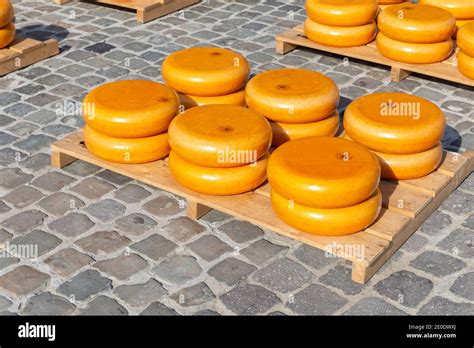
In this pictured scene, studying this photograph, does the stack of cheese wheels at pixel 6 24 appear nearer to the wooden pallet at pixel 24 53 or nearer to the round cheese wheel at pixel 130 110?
the wooden pallet at pixel 24 53

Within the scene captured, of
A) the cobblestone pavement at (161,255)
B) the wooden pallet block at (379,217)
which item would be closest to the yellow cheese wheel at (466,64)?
Answer: the cobblestone pavement at (161,255)

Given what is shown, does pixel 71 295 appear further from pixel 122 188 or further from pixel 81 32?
pixel 81 32

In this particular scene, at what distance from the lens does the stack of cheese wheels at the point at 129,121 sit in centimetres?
556

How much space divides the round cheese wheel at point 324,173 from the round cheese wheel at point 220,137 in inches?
7.2

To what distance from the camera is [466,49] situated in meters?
7.24

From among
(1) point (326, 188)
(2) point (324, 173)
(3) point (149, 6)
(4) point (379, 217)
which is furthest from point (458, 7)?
(1) point (326, 188)

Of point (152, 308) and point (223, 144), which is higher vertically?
point (223, 144)

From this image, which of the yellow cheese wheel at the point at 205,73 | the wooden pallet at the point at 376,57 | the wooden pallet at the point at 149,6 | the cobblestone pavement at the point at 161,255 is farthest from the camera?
the wooden pallet at the point at 149,6

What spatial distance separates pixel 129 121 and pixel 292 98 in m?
1.17

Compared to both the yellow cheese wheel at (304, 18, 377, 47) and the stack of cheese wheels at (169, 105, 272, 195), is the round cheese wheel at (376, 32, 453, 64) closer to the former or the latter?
the yellow cheese wheel at (304, 18, 377, 47)
